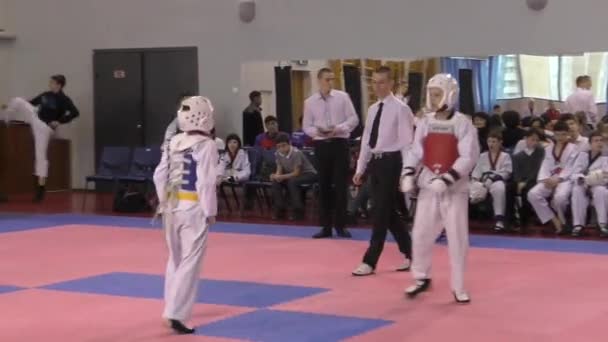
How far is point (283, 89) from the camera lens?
16.2 m

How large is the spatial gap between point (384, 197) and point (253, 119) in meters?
7.92

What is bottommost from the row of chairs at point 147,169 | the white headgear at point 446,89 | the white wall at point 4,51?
the row of chairs at point 147,169

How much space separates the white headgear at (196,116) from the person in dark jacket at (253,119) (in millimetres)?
9457

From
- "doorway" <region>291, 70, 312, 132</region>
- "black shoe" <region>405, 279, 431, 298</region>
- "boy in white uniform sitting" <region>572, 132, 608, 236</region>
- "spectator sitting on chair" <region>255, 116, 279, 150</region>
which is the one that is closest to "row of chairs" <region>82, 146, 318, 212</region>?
"spectator sitting on chair" <region>255, 116, 279, 150</region>

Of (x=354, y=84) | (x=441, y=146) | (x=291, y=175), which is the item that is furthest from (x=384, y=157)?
(x=354, y=84)

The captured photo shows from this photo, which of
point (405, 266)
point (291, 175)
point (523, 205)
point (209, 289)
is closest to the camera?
point (209, 289)

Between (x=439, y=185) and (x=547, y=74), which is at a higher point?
(x=547, y=74)

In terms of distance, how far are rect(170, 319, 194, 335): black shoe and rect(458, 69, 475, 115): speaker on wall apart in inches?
341

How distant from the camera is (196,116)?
269 inches

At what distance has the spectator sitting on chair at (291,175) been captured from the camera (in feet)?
45.2

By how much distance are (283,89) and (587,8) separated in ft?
16.2

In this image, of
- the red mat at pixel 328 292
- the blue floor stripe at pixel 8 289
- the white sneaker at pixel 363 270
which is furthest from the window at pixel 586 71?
the blue floor stripe at pixel 8 289

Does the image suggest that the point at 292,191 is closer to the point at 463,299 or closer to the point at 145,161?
the point at 145,161

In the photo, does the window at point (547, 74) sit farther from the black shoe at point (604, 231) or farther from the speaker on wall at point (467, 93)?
the black shoe at point (604, 231)
